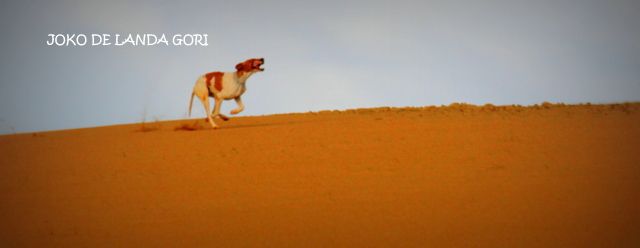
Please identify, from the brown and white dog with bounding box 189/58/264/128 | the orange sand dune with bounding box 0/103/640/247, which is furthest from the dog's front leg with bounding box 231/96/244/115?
the orange sand dune with bounding box 0/103/640/247

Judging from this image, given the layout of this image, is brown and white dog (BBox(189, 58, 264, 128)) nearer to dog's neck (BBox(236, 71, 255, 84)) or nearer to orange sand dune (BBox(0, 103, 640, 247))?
dog's neck (BBox(236, 71, 255, 84))

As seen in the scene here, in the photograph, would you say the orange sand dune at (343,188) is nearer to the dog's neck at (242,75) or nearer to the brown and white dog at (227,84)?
the brown and white dog at (227,84)

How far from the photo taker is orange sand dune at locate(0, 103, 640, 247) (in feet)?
17.9

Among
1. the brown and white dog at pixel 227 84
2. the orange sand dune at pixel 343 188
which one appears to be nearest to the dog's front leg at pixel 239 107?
the brown and white dog at pixel 227 84

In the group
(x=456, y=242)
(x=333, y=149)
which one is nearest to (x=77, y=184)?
Answer: (x=333, y=149)

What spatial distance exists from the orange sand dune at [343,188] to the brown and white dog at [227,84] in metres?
1.60

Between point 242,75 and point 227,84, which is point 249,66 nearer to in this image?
point 242,75

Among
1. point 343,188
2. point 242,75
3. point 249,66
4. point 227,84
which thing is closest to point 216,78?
point 227,84

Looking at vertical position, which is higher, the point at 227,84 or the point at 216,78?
the point at 216,78

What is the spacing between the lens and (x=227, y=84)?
511 inches

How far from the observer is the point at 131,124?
18.0 metres

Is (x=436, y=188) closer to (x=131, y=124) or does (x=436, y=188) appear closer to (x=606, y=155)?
(x=606, y=155)

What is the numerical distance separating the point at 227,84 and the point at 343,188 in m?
6.70

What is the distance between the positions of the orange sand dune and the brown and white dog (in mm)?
1596
